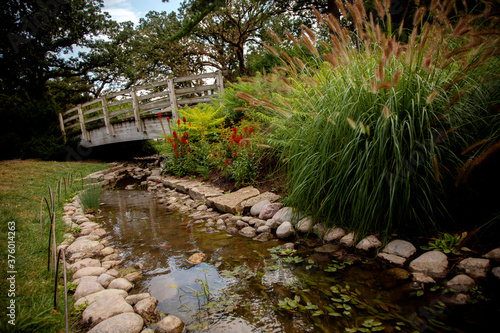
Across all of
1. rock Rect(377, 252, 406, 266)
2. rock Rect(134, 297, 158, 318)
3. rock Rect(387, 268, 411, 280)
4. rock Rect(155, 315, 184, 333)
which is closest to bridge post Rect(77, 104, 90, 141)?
rock Rect(134, 297, 158, 318)

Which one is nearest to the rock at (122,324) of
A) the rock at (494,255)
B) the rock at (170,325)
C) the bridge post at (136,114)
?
the rock at (170,325)

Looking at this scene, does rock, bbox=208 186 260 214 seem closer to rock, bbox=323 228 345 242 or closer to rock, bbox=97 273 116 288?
rock, bbox=323 228 345 242

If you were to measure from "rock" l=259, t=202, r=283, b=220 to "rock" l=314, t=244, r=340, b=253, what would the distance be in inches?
31.2

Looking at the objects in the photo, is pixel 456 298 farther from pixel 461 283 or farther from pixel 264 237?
pixel 264 237

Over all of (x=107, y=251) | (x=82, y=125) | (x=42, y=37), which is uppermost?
(x=42, y=37)

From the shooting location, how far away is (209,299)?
1.62 meters

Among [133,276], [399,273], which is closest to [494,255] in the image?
[399,273]

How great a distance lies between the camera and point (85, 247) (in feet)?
7.84

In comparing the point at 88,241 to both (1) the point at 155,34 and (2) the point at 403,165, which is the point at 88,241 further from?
(1) the point at 155,34

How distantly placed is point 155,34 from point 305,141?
1842 cm

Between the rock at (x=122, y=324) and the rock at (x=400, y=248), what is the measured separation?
1.67m

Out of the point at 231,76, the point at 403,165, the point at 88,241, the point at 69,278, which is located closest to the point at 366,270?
the point at 403,165

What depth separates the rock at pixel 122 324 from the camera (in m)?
1.28

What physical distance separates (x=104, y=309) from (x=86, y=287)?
359 millimetres
